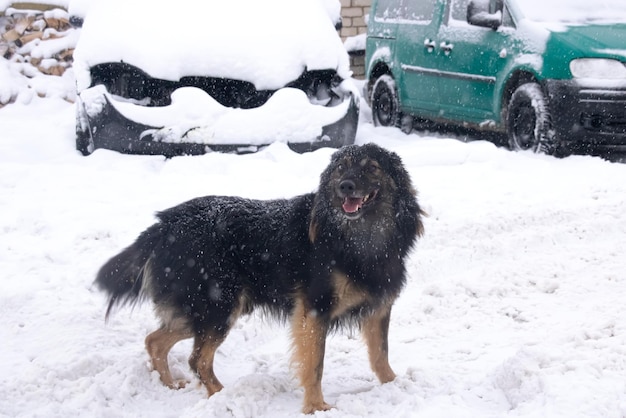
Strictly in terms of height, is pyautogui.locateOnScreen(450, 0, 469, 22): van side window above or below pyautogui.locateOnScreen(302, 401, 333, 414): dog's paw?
above

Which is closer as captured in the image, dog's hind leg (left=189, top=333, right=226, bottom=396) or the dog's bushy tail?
dog's hind leg (left=189, top=333, right=226, bottom=396)

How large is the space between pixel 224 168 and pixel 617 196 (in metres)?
3.62

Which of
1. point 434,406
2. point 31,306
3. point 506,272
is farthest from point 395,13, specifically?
point 434,406

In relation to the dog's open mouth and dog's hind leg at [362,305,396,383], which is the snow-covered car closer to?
dog's hind leg at [362,305,396,383]

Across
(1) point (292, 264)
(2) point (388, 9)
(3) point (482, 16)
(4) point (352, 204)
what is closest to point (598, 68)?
(3) point (482, 16)

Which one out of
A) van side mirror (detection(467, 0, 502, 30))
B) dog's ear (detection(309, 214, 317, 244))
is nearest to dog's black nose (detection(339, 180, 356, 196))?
dog's ear (detection(309, 214, 317, 244))

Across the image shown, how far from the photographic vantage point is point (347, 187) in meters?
3.85

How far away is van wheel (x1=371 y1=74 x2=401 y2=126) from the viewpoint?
1164 centimetres

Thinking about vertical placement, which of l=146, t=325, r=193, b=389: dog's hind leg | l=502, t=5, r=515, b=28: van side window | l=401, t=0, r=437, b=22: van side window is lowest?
l=146, t=325, r=193, b=389: dog's hind leg

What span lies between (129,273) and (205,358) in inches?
24.2

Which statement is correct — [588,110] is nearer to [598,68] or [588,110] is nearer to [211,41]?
[598,68]

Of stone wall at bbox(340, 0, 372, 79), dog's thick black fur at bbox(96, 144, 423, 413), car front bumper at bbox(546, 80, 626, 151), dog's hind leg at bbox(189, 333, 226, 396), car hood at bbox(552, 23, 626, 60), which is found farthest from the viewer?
stone wall at bbox(340, 0, 372, 79)

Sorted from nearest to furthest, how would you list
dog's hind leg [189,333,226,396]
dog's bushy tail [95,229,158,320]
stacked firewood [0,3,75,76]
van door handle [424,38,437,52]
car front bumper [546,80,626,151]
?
dog's hind leg [189,333,226,396] → dog's bushy tail [95,229,158,320] → car front bumper [546,80,626,151] → van door handle [424,38,437,52] → stacked firewood [0,3,75,76]

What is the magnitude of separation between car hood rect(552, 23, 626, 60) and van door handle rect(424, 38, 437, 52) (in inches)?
79.5
